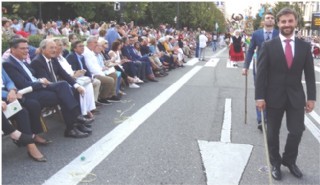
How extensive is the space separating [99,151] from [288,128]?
2.49 m

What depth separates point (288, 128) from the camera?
15.4ft

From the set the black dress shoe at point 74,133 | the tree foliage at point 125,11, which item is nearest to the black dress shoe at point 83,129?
the black dress shoe at point 74,133

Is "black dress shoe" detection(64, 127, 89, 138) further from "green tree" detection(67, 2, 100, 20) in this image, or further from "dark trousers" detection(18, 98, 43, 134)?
"green tree" detection(67, 2, 100, 20)

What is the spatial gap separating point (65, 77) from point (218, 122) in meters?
2.86

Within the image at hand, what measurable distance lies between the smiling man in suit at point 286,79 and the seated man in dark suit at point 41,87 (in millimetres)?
2857

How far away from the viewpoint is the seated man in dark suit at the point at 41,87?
574cm

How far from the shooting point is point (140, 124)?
7.17 metres

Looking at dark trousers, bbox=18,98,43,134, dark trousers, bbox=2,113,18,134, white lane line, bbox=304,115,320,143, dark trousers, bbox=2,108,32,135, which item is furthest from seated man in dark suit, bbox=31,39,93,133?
white lane line, bbox=304,115,320,143

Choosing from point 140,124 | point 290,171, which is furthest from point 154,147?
point 290,171

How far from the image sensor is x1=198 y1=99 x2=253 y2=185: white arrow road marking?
15.3 ft

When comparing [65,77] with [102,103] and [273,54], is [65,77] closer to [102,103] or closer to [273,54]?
[102,103]

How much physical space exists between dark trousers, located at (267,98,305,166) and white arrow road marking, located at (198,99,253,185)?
1.48 feet

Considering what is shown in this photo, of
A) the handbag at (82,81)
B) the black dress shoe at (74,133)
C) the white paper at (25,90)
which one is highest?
the white paper at (25,90)

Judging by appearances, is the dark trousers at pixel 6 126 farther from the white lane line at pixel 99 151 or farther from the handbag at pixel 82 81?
the handbag at pixel 82 81
